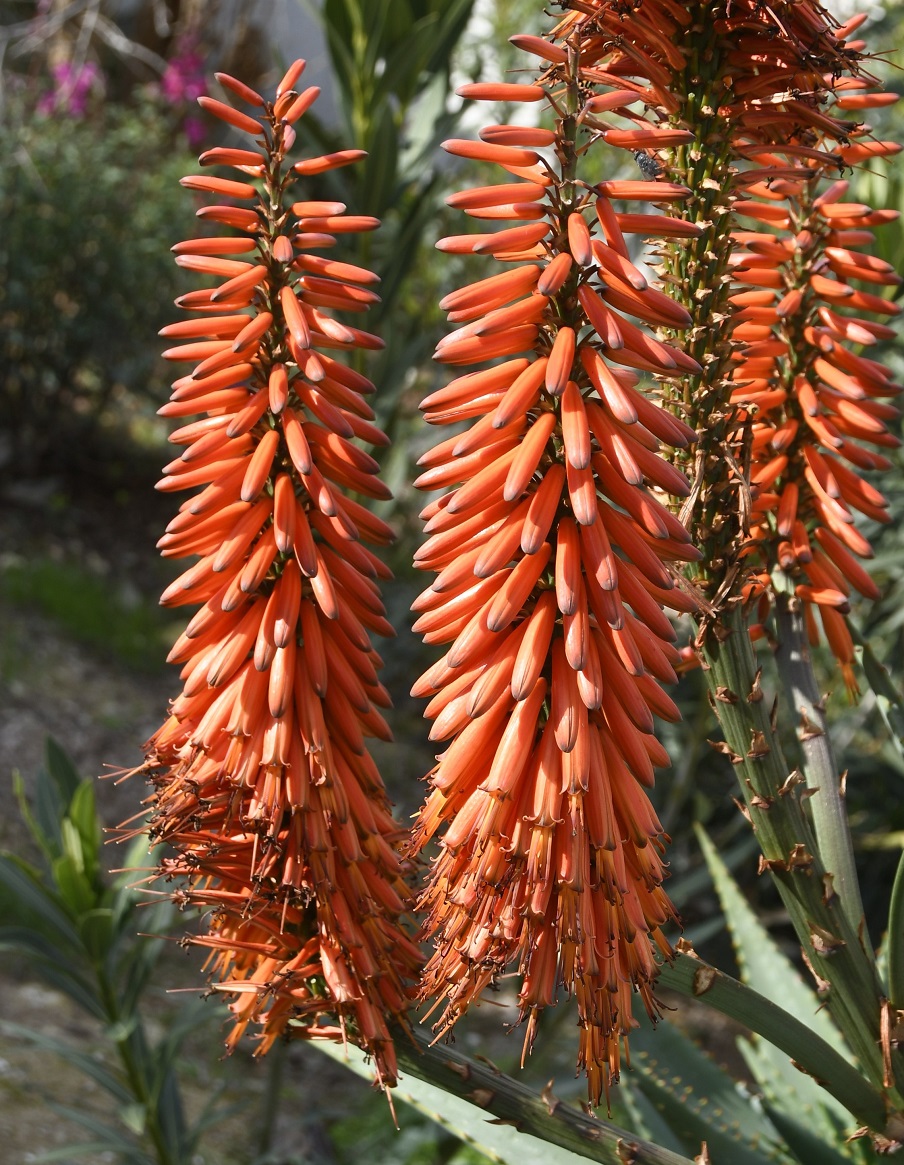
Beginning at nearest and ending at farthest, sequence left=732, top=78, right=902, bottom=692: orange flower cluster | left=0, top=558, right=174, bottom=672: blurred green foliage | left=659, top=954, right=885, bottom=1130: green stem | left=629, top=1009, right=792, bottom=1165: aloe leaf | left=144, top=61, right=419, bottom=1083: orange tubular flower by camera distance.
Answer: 1. left=659, top=954, right=885, bottom=1130: green stem
2. left=144, top=61, right=419, bottom=1083: orange tubular flower
3. left=732, top=78, right=902, bottom=692: orange flower cluster
4. left=629, top=1009, right=792, bottom=1165: aloe leaf
5. left=0, top=558, right=174, bottom=672: blurred green foliage

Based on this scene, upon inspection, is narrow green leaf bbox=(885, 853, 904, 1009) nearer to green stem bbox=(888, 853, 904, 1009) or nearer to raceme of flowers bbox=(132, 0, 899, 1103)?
green stem bbox=(888, 853, 904, 1009)

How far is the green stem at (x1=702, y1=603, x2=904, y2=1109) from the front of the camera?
125 cm

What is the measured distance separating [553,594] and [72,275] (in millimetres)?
6723

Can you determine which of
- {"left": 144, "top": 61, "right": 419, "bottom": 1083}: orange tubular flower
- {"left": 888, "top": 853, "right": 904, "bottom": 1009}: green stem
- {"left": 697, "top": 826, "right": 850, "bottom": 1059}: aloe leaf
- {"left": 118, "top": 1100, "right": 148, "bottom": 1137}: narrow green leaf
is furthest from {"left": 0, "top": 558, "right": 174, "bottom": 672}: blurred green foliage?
{"left": 888, "top": 853, "right": 904, "bottom": 1009}: green stem

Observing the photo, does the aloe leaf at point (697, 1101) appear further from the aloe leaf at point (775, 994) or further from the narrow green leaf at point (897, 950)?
the narrow green leaf at point (897, 950)

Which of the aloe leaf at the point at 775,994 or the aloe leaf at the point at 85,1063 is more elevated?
the aloe leaf at the point at 775,994

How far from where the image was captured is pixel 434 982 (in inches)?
48.2

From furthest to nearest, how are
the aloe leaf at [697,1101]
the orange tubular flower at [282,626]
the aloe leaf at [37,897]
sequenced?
the aloe leaf at [37,897] < the aloe leaf at [697,1101] < the orange tubular flower at [282,626]

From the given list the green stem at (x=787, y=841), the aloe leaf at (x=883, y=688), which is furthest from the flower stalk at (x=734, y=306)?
the aloe leaf at (x=883, y=688)

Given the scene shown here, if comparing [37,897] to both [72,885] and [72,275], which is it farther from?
[72,275]

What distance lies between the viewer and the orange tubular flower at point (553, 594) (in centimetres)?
106

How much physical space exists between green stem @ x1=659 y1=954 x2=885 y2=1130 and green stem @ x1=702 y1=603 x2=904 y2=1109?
45 millimetres

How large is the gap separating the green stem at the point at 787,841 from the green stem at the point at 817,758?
6cm

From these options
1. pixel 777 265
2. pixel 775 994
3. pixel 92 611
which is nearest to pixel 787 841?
pixel 777 265
